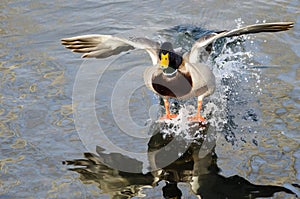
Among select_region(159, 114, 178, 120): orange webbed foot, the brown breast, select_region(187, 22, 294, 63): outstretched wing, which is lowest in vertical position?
select_region(159, 114, 178, 120): orange webbed foot

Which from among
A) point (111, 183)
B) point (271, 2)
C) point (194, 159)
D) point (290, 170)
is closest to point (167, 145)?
point (194, 159)

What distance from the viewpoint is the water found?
4949 mm

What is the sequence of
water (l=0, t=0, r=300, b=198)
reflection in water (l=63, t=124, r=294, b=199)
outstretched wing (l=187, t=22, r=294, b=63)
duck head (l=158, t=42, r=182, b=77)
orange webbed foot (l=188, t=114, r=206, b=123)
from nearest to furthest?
reflection in water (l=63, t=124, r=294, b=199) → water (l=0, t=0, r=300, b=198) → outstretched wing (l=187, t=22, r=294, b=63) → duck head (l=158, t=42, r=182, b=77) → orange webbed foot (l=188, t=114, r=206, b=123)

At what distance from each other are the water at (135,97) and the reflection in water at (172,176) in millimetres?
17

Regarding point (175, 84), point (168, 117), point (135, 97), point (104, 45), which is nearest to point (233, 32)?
point (175, 84)

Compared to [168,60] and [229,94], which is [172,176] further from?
[229,94]

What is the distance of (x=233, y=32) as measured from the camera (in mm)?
5184

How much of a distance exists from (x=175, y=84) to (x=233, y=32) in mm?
820

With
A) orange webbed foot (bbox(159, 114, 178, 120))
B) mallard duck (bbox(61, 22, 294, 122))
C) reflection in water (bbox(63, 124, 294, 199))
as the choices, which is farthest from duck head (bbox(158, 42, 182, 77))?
reflection in water (bbox(63, 124, 294, 199))

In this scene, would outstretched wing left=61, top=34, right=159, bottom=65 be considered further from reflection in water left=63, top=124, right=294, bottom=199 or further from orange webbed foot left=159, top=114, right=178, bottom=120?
reflection in water left=63, top=124, right=294, bottom=199

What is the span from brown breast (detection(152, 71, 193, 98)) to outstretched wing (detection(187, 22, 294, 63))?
22 centimetres

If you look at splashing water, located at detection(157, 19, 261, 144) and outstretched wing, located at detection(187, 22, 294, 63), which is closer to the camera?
outstretched wing, located at detection(187, 22, 294, 63)

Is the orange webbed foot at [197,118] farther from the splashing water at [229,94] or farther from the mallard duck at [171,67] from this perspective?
the mallard duck at [171,67]

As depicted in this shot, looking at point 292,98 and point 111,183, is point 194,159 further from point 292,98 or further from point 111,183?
point 292,98
